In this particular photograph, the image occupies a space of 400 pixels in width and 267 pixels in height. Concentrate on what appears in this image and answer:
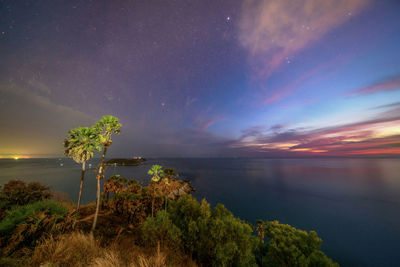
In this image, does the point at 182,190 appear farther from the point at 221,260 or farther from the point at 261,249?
the point at 221,260

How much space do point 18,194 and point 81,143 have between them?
9500mm

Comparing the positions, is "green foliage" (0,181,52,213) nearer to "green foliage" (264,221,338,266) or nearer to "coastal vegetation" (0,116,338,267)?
"coastal vegetation" (0,116,338,267)

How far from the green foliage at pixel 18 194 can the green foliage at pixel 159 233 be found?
13700mm

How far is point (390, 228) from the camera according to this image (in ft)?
116

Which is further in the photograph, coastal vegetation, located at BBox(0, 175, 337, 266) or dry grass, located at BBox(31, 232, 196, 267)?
coastal vegetation, located at BBox(0, 175, 337, 266)

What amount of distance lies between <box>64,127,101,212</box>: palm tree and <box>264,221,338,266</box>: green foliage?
23610mm

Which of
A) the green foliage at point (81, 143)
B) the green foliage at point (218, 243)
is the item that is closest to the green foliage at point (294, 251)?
the green foliage at point (218, 243)

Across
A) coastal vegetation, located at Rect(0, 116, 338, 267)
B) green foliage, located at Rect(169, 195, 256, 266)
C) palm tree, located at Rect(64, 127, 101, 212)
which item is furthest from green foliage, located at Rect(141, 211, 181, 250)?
palm tree, located at Rect(64, 127, 101, 212)

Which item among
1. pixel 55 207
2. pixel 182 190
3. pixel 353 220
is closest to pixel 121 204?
pixel 55 207

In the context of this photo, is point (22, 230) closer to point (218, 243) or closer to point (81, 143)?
point (81, 143)

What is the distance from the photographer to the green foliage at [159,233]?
9.80 metres

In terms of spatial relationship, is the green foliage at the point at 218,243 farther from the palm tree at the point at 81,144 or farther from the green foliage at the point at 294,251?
the palm tree at the point at 81,144

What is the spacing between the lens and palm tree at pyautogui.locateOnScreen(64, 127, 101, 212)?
12062 mm

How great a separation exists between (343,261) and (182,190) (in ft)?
137
